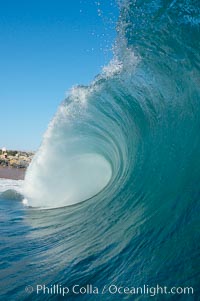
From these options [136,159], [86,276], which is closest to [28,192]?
[136,159]

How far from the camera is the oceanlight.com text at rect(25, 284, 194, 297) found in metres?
3.37

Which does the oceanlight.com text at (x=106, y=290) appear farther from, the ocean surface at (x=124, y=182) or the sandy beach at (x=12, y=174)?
the sandy beach at (x=12, y=174)

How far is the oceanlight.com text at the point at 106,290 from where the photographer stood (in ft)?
11.1

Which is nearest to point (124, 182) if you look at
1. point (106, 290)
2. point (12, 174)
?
point (106, 290)

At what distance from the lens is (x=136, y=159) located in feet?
33.8

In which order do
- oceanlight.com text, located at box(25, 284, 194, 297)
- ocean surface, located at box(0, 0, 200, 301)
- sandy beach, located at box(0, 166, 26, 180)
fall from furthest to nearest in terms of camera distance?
sandy beach, located at box(0, 166, 26, 180) → ocean surface, located at box(0, 0, 200, 301) → oceanlight.com text, located at box(25, 284, 194, 297)

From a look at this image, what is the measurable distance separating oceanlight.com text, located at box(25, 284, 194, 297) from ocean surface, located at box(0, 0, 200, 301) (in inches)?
0.9

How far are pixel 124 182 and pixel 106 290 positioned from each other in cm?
621

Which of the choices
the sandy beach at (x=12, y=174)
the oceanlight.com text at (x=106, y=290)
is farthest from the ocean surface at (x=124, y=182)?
the sandy beach at (x=12, y=174)

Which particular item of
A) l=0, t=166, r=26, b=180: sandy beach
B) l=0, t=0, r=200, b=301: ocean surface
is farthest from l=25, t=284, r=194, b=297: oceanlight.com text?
l=0, t=166, r=26, b=180: sandy beach

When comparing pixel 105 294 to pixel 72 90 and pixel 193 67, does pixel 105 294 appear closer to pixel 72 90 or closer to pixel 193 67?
pixel 193 67

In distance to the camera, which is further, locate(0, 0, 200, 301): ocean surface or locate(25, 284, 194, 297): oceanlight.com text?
locate(0, 0, 200, 301): ocean surface

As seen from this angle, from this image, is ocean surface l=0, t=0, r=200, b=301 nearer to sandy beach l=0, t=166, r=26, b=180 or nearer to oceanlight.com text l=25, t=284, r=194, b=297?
oceanlight.com text l=25, t=284, r=194, b=297

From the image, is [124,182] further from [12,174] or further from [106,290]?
[12,174]
